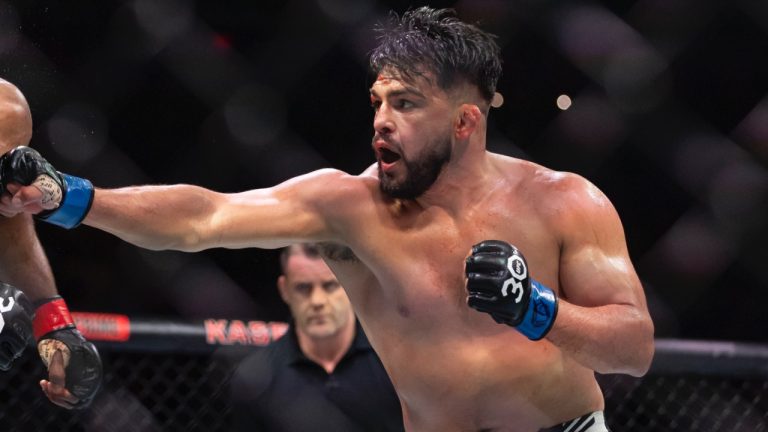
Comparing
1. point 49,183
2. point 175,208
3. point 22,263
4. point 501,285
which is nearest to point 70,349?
point 22,263

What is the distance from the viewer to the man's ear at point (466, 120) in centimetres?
196

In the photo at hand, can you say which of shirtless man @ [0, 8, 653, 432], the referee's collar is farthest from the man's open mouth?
the referee's collar

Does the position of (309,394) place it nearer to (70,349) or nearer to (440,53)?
(70,349)

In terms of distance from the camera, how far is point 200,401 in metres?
2.95

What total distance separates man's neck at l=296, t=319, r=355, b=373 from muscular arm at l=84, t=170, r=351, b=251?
596 mm

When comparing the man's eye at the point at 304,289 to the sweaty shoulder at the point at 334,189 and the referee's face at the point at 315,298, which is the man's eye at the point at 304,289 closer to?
the referee's face at the point at 315,298

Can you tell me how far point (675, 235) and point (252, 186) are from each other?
1458 mm

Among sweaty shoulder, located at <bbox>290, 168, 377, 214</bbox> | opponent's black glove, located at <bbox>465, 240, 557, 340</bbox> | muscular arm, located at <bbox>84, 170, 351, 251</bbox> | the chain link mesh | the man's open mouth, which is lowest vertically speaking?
the chain link mesh

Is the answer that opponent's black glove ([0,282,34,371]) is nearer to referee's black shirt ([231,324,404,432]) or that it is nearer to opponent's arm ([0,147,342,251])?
opponent's arm ([0,147,342,251])

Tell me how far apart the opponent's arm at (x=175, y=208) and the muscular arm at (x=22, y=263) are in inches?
14.3

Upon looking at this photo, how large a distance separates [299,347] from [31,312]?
71cm

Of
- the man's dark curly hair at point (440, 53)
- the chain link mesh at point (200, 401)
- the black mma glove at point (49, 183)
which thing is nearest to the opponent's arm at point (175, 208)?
the black mma glove at point (49, 183)

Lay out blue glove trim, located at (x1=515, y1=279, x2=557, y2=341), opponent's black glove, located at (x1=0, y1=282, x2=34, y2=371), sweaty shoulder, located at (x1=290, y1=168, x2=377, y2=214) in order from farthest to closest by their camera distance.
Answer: sweaty shoulder, located at (x1=290, y1=168, x2=377, y2=214) → opponent's black glove, located at (x1=0, y1=282, x2=34, y2=371) → blue glove trim, located at (x1=515, y1=279, x2=557, y2=341)

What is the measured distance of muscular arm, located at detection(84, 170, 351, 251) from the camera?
1655mm
